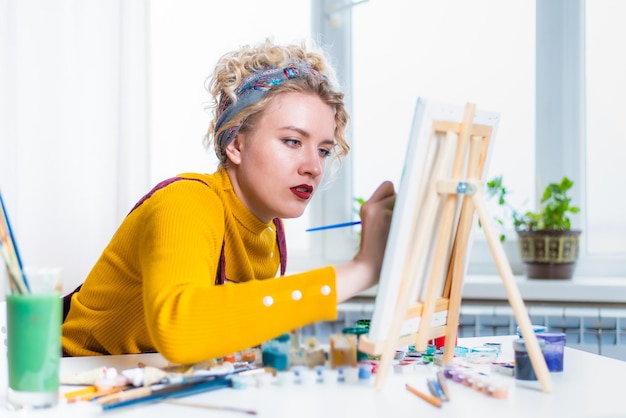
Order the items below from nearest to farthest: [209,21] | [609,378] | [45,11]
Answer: [609,378], [45,11], [209,21]

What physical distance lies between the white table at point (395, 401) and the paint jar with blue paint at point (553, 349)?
0.08ft

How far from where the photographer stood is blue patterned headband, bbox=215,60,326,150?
146 cm

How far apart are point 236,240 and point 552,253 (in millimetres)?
1269

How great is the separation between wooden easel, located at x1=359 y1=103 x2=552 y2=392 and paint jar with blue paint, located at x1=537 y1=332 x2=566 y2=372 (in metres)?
0.10

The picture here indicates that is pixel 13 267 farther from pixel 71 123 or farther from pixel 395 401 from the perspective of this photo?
pixel 71 123

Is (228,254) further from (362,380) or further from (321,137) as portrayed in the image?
(362,380)

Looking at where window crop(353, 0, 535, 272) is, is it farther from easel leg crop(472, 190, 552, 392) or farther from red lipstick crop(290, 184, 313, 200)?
easel leg crop(472, 190, 552, 392)

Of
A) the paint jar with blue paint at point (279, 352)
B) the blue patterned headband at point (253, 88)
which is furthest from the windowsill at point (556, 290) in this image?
the paint jar with blue paint at point (279, 352)

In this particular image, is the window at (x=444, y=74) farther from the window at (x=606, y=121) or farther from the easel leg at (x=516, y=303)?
the easel leg at (x=516, y=303)

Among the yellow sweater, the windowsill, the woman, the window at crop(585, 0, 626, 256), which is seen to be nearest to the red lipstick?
the woman

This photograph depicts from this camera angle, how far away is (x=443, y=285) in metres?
1.22

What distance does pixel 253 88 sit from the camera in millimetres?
1469

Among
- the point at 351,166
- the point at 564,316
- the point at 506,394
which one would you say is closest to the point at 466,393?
the point at 506,394

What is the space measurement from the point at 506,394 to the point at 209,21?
6.61ft
